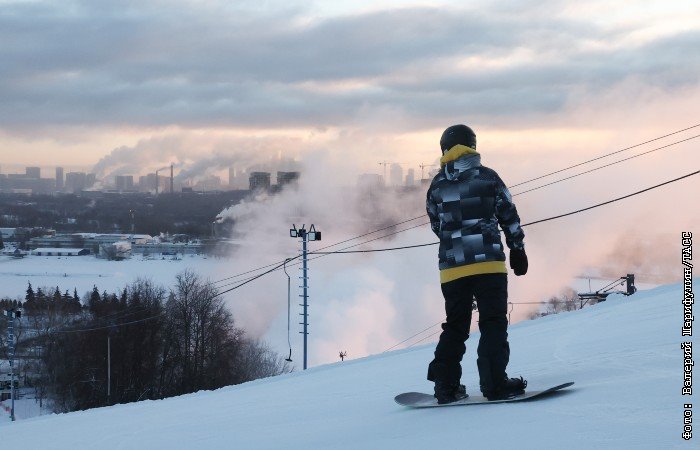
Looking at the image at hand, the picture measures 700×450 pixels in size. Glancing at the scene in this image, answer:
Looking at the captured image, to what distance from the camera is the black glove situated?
15.5 ft

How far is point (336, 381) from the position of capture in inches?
301

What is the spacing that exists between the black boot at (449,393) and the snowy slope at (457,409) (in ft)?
0.48

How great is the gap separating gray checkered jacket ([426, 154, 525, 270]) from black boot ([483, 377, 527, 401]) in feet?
2.23

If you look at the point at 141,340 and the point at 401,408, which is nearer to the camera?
the point at 401,408

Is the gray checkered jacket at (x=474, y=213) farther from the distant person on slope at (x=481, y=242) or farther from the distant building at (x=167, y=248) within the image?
the distant building at (x=167, y=248)

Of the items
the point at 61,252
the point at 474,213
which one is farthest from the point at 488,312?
the point at 61,252

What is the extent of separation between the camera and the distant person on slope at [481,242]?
4652 mm

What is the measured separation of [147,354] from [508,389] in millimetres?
51019

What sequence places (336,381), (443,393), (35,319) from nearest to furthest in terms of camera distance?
(443,393) < (336,381) < (35,319)

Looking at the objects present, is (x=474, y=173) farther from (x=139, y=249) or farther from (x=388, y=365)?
(x=139, y=249)

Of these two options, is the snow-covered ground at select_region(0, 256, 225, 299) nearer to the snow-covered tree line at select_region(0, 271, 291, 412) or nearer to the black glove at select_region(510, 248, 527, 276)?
the snow-covered tree line at select_region(0, 271, 291, 412)

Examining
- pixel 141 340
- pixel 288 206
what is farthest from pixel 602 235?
pixel 141 340

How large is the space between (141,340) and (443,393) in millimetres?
51130

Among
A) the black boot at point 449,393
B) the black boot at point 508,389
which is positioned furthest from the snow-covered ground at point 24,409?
the black boot at point 508,389
